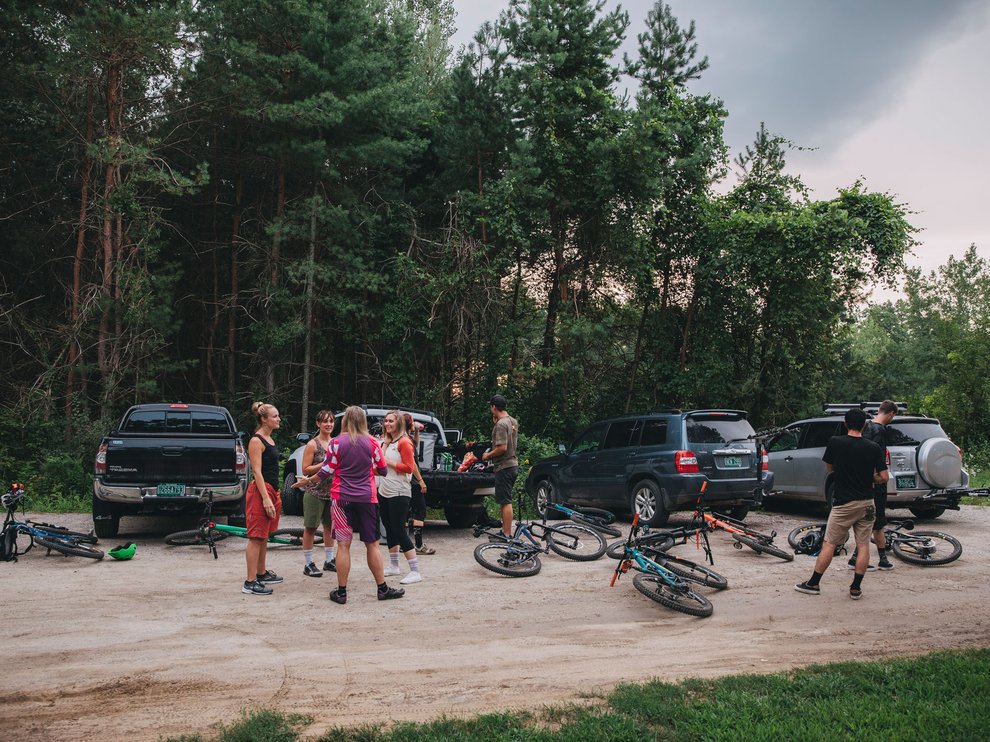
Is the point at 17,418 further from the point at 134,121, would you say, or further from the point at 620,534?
the point at 620,534

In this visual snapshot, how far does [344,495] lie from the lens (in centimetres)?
770

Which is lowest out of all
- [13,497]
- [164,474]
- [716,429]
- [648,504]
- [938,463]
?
[648,504]

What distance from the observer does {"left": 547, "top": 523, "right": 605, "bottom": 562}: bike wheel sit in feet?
33.4

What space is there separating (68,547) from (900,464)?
482 inches

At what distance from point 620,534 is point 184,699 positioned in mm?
7252

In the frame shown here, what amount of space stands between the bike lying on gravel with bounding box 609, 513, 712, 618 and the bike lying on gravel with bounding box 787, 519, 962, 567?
2873mm

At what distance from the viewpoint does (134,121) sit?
19.5m

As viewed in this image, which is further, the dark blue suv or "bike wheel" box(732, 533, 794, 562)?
the dark blue suv

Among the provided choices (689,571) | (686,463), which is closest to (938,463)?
(686,463)

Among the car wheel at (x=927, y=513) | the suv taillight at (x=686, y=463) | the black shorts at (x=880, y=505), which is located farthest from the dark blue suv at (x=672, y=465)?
the car wheel at (x=927, y=513)

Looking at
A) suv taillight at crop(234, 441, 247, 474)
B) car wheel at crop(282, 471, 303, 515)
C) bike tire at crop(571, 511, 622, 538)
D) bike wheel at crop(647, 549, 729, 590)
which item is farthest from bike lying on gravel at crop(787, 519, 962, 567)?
car wheel at crop(282, 471, 303, 515)

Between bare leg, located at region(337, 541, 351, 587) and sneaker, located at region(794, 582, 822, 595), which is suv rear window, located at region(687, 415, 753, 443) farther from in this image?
bare leg, located at region(337, 541, 351, 587)

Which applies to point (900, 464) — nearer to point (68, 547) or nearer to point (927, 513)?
point (927, 513)

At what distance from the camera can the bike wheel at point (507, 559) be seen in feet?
30.0
